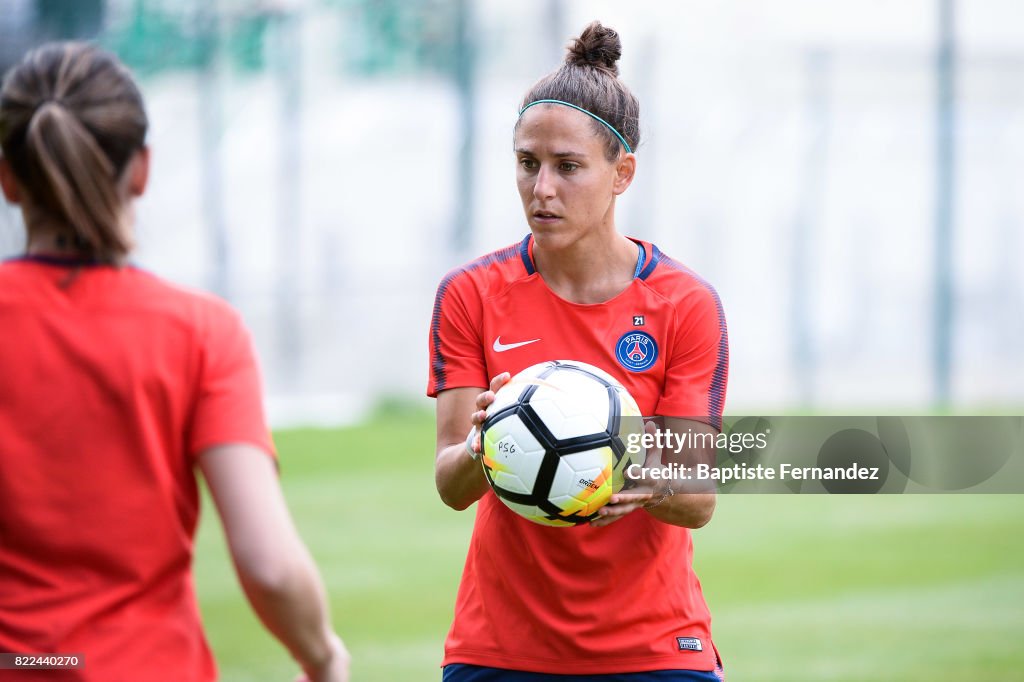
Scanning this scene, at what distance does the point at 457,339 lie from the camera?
3512 millimetres

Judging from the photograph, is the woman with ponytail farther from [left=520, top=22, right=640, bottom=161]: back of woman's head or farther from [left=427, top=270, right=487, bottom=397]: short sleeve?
[left=520, top=22, right=640, bottom=161]: back of woman's head

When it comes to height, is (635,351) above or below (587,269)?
below

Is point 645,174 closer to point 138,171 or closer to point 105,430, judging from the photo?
point 138,171

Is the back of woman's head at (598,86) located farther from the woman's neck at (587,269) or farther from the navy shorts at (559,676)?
the navy shorts at (559,676)

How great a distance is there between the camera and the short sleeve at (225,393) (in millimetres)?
2350

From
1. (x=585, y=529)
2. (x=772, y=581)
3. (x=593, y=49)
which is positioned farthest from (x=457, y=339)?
(x=772, y=581)

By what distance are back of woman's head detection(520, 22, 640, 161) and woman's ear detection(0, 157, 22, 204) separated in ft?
5.29

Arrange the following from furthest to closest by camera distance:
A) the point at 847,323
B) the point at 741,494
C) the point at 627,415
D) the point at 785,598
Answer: the point at 847,323 < the point at 741,494 < the point at 785,598 < the point at 627,415

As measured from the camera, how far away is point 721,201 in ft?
72.0

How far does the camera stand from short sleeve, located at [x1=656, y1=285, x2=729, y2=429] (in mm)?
3395

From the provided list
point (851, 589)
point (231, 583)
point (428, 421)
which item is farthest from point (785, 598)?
point (428, 421)

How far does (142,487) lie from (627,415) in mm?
1388

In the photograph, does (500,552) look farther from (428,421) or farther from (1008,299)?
(1008,299)

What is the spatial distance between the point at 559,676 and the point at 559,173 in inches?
55.8
